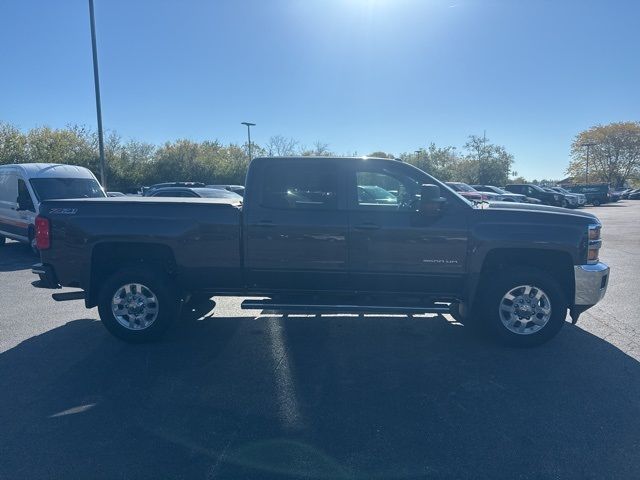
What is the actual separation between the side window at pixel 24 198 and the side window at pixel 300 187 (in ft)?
27.4

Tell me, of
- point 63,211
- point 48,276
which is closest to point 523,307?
point 63,211

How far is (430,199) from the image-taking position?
15.7 ft

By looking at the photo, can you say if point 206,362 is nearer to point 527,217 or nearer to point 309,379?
point 309,379

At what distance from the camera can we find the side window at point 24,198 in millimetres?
11117

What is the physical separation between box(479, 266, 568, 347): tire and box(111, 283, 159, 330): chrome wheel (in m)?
3.63

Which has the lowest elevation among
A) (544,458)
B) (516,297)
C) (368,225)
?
(544,458)

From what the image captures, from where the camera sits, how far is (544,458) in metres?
3.13

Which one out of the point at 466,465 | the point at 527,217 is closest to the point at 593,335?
the point at 527,217

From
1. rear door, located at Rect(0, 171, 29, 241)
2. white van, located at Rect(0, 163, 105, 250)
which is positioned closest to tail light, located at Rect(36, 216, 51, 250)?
white van, located at Rect(0, 163, 105, 250)

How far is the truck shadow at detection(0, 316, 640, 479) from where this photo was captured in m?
3.08

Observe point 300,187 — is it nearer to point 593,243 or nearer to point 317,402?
point 317,402

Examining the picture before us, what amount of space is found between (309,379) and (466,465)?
5.48ft

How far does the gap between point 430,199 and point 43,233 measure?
13.9 feet

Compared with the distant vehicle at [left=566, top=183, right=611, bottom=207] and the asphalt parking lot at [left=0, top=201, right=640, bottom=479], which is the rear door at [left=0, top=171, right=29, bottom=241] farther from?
the distant vehicle at [left=566, top=183, right=611, bottom=207]
